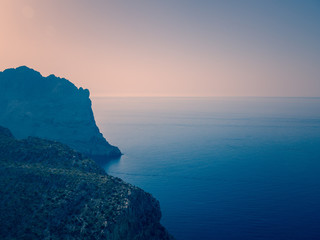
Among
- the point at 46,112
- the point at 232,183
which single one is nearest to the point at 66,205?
the point at 232,183

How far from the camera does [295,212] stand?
48.1 m

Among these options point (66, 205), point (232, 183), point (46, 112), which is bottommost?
point (232, 183)

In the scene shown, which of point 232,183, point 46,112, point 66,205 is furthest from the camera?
point 46,112

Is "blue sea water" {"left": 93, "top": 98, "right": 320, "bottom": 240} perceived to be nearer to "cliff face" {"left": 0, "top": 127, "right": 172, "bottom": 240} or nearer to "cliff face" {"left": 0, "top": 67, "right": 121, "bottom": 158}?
"cliff face" {"left": 0, "top": 127, "right": 172, "bottom": 240}

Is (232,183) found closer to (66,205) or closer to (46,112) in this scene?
(66,205)

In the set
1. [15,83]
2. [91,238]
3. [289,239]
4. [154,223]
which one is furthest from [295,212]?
[15,83]

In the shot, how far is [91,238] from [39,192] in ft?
34.3

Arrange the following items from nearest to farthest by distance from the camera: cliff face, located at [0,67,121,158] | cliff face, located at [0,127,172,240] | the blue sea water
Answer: cliff face, located at [0,127,172,240], the blue sea water, cliff face, located at [0,67,121,158]

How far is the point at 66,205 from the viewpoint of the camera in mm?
26250

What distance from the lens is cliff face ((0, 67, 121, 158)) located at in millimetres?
89438

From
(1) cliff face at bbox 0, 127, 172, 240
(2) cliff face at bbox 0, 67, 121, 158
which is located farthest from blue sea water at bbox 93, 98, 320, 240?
(2) cliff face at bbox 0, 67, 121, 158

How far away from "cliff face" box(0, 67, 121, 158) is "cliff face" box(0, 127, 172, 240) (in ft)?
193

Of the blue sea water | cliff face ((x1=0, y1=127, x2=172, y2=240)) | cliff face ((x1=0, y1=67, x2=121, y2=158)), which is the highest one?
cliff face ((x1=0, y1=67, x2=121, y2=158))

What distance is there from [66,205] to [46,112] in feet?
254
